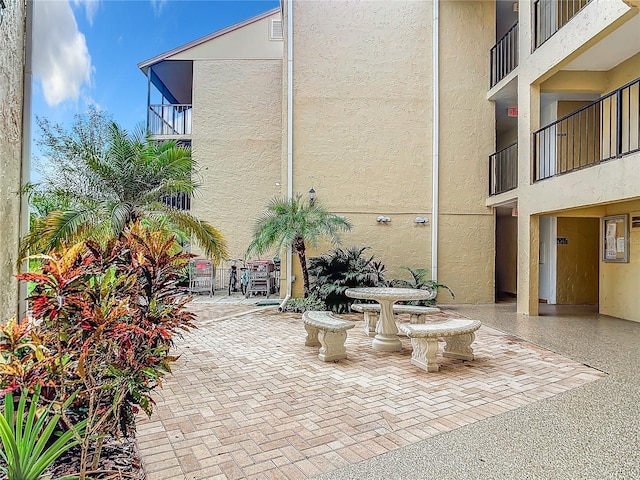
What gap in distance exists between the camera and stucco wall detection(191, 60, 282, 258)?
1314cm

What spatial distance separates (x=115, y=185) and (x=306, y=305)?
16.3 ft

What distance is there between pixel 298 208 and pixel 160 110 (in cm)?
761

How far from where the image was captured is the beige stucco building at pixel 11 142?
2875mm

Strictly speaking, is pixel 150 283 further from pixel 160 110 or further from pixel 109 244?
pixel 160 110

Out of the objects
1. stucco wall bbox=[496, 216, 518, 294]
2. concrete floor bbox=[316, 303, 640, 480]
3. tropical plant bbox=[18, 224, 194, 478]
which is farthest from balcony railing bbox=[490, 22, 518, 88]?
tropical plant bbox=[18, 224, 194, 478]

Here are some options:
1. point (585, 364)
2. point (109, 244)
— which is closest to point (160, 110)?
point (109, 244)

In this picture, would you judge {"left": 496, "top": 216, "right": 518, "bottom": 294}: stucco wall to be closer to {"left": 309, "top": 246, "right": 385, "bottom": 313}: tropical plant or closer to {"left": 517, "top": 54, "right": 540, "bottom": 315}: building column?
{"left": 517, "top": 54, "right": 540, "bottom": 315}: building column

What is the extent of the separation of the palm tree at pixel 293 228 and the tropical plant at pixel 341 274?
0.34m

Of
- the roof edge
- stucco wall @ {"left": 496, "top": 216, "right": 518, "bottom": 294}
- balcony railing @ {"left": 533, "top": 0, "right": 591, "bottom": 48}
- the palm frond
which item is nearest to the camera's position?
the palm frond

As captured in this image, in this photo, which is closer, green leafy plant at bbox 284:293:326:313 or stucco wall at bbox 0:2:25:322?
stucco wall at bbox 0:2:25:322

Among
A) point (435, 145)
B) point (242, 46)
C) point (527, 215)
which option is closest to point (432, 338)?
point (527, 215)

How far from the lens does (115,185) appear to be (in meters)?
5.80

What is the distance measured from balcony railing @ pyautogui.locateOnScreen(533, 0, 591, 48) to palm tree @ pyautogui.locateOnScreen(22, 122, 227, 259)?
7.83 metres

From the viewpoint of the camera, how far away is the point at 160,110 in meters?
14.0
